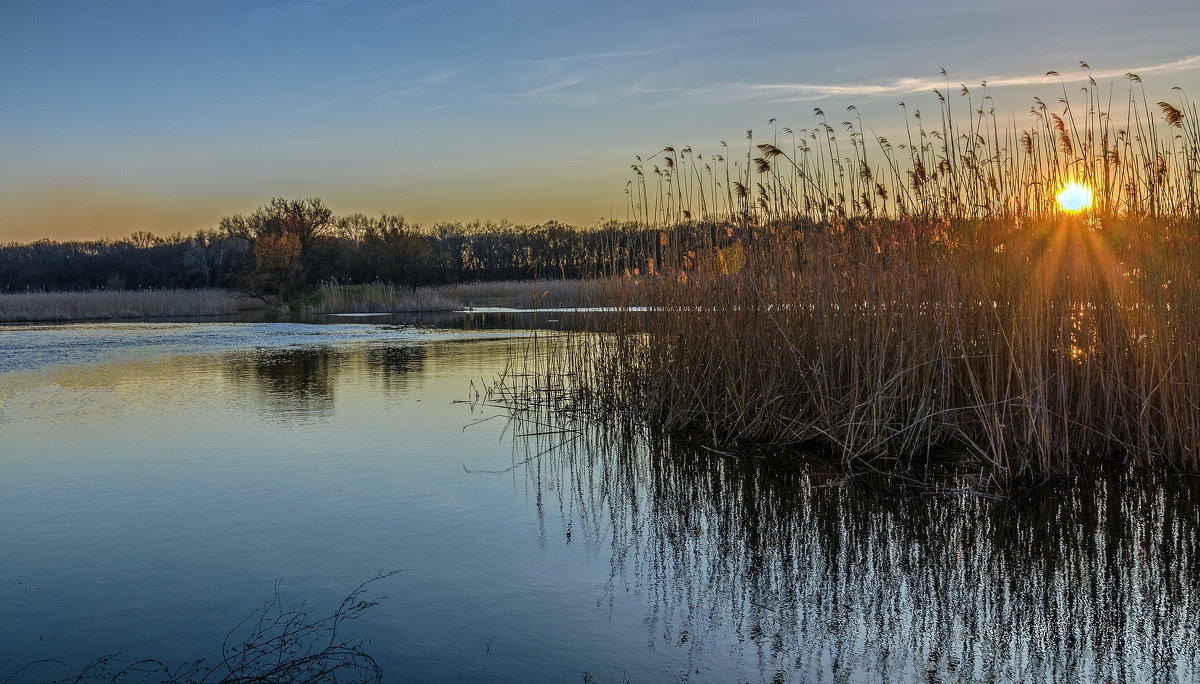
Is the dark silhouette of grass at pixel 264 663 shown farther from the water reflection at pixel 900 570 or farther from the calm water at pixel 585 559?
the water reflection at pixel 900 570

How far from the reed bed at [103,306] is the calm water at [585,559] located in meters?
23.8

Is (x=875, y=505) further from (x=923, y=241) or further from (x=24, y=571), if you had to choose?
(x=24, y=571)

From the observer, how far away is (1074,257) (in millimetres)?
4465

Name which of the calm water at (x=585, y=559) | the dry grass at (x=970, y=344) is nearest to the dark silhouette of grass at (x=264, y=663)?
the calm water at (x=585, y=559)

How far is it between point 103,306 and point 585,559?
28.8m

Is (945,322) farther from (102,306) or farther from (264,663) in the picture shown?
(102,306)

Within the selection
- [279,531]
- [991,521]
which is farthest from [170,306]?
[991,521]

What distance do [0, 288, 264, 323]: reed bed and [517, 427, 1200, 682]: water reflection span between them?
88.3 ft

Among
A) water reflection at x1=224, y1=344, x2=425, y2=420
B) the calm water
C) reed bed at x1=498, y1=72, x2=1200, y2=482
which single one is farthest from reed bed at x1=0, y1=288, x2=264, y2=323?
reed bed at x1=498, y1=72, x2=1200, y2=482

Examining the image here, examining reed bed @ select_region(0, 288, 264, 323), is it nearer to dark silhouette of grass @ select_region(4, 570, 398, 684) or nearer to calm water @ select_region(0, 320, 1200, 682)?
calm water @ select_region(0, 320, 1200, 682)

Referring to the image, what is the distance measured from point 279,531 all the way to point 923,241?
4068 millimetres

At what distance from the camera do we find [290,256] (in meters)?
32.3

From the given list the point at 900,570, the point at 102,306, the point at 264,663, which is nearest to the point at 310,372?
the point at 264,663

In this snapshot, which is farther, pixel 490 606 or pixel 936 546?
pixel 936 546
